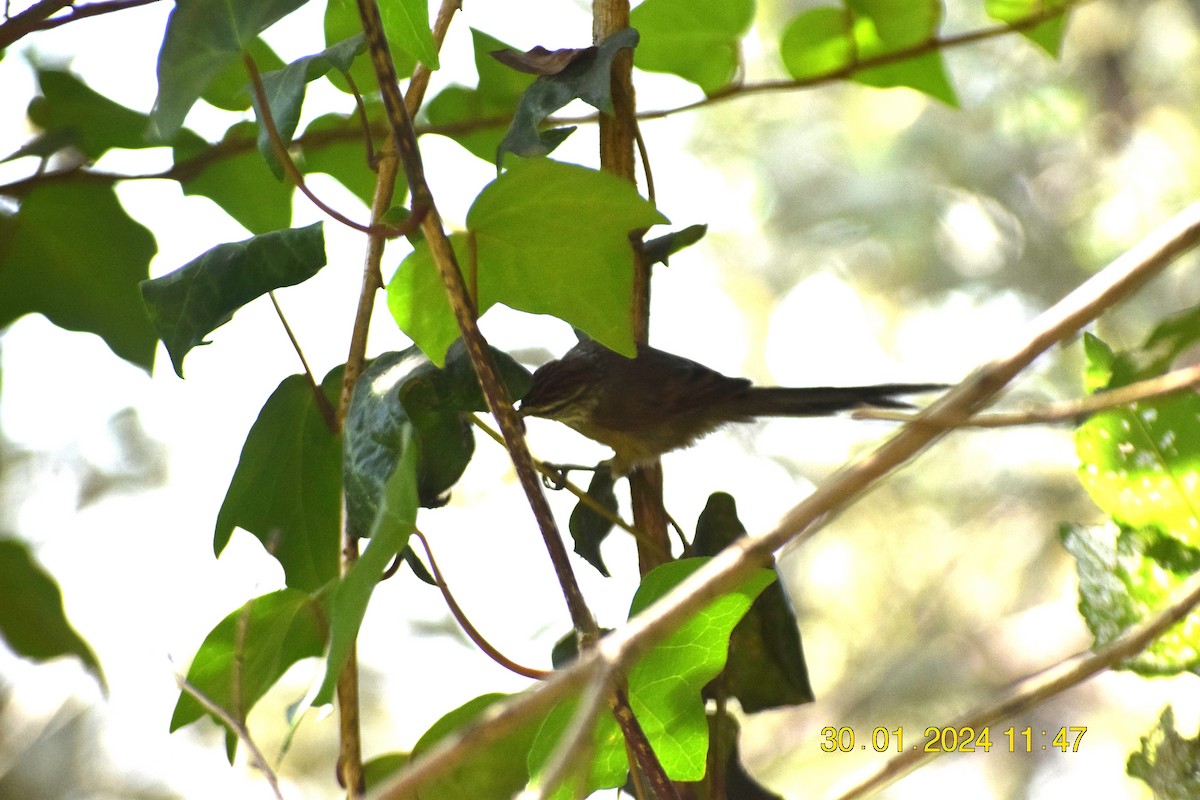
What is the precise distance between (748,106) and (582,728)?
17.3ft

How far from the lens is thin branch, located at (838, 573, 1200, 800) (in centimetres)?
77

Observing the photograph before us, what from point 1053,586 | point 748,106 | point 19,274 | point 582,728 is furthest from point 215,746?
point 748,106

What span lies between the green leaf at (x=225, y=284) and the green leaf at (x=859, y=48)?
0.85m

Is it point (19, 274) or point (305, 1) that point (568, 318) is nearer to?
point (305, 1)

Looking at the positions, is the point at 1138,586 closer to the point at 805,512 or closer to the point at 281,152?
the point at 805,512

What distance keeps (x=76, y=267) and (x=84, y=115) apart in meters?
0.20

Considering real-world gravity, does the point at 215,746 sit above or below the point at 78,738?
below

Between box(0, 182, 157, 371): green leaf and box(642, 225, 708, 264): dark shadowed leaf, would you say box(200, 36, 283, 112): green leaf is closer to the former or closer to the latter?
box(0, 182, 157, 371): green leaf

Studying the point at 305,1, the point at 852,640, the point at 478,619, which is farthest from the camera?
the point at 852,640

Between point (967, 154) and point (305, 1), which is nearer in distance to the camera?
point (305, 1)

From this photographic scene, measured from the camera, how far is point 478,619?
3594mm

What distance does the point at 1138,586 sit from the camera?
1.01 metres

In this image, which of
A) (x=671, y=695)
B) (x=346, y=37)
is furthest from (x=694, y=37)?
(x=671, y=695)

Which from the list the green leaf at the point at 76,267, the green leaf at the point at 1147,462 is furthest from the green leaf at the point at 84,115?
the green leaf at the point at 1147,462
